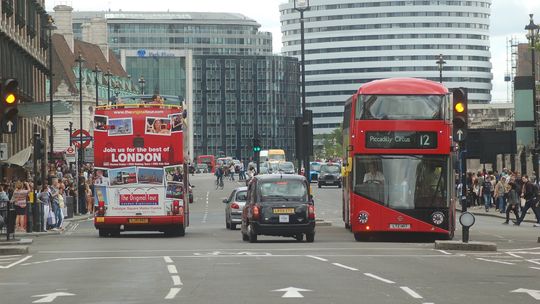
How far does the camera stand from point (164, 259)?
28.0m

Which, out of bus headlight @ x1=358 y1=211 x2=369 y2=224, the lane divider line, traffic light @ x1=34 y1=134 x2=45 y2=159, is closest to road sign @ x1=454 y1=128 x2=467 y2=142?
bus headlight @ x1=358 y1=211 x2=369 y2=224

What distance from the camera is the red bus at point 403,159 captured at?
35.6 meters

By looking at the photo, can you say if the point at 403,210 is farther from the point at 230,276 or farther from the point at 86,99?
the point at 86,99

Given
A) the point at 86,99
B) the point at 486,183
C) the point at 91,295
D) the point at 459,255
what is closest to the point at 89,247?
the point at 459,255

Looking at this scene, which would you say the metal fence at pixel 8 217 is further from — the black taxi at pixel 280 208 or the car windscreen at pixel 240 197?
the car windscreen at pixel 240 197

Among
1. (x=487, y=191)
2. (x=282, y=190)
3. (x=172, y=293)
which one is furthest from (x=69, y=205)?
(x=172, y=293)

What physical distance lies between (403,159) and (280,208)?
11.0 ft

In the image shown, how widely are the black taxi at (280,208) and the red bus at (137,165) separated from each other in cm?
406

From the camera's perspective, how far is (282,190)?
3641 centimetres

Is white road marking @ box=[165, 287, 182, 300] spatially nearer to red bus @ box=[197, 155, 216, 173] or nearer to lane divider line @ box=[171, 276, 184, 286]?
lane divider line @ box=[171, 276, 184, 286]

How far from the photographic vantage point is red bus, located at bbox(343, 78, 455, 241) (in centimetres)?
3559

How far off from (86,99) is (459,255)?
112733mm

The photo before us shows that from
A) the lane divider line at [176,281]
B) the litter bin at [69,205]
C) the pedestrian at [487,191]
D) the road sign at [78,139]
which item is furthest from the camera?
the pedestrian at [487,191]

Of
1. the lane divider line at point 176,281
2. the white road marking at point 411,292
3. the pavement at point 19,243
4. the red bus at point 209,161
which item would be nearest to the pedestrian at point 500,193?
the pavement at point 19,243
